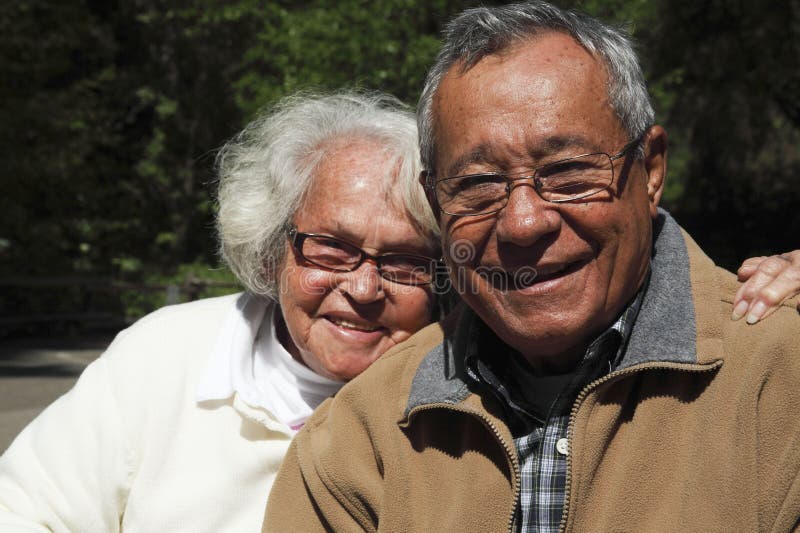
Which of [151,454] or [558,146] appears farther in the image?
[151,454]

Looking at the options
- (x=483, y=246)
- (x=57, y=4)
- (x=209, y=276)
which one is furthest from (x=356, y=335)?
(x=57, y=4)

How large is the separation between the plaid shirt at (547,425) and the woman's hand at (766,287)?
233 millimetres

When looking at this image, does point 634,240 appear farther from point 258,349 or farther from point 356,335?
point 258,349

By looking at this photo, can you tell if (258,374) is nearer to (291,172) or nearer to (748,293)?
(291,172)

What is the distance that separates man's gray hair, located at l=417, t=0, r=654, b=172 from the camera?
79.5 inches

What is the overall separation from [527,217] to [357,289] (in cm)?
82

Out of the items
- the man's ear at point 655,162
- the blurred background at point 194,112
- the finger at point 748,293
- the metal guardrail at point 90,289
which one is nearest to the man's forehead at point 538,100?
the man's ear at point 655,162

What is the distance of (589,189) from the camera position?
198cm

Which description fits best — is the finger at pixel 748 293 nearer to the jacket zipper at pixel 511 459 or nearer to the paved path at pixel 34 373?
the jacket zipper at pixel 511 459

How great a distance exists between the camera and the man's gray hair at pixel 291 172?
274 cm

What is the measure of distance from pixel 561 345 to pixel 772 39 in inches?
449

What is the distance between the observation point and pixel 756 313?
192cm

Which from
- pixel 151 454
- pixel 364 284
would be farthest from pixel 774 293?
pixel 151 454

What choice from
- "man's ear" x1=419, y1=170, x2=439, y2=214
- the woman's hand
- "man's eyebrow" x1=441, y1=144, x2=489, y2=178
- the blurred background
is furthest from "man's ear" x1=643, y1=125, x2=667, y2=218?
the blurred background
